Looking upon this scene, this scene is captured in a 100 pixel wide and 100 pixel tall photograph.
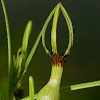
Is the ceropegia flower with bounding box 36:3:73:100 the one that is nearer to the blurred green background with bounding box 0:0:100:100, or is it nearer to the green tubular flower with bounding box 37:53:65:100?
the green tubular flower with bounding box 37:53:65:100

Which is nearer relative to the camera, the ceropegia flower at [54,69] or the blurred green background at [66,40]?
the ceropegia flower at [54,69]

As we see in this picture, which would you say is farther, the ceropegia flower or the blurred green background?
the blurred green background

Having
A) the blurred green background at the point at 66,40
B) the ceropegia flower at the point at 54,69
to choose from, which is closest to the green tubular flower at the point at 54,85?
the ceropegia flower at the point at 54,69

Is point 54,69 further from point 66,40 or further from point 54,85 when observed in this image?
point 66,40

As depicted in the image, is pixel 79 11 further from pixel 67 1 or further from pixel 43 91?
pixel 43 91

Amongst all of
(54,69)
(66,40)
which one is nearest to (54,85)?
(54,69)

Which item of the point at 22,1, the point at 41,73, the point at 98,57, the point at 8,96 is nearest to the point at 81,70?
the point at 98,57

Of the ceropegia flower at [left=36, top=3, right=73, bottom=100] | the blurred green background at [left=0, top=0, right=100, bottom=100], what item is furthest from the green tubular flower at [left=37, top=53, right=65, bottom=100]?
the blurred green background at [left=0, top=0, right=100, bottom=100]

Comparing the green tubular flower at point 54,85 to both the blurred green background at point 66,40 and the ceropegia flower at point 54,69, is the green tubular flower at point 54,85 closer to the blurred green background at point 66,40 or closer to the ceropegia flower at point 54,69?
the ceropegia flower at point 54,69
